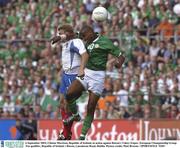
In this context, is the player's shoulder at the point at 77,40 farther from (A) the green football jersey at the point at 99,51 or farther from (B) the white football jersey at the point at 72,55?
(A) the green football jersey at the point at 99,51

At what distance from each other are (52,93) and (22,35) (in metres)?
3.81

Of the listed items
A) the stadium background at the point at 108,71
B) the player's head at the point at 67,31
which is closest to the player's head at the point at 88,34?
the player's head at the point at 67,31

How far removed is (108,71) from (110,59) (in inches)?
19.5

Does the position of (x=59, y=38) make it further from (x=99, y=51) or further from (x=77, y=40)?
(x=99, y=51)

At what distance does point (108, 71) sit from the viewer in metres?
26.2

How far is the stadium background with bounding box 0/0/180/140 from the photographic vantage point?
24.1 m

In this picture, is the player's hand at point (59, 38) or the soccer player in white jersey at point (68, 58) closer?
the player's hand at point (59, 38)

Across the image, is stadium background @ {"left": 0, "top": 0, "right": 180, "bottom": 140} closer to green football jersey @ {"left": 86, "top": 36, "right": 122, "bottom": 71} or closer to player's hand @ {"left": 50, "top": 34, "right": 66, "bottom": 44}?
green football jersey @ {"left": 86, "top": 36, "right": 122, "bottom": 71}

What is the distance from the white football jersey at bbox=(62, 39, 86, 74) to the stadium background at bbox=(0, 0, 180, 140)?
5699 mm

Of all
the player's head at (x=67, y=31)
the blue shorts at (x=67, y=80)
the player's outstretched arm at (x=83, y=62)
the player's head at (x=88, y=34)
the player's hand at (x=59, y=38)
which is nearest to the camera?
the player's outstretched arm at (x=83, y=62)

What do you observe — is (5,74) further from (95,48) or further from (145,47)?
(95,48)

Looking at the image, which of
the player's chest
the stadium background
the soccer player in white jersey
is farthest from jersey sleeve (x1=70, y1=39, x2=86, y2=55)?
the stadium background

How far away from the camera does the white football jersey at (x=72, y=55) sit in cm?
1827

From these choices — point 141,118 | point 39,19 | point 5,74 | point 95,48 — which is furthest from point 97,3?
point 95,48
